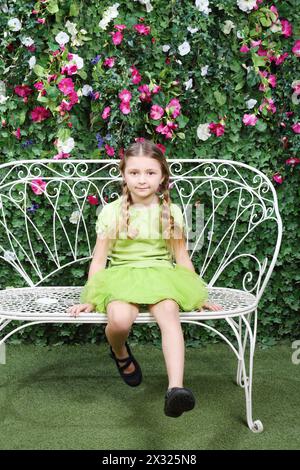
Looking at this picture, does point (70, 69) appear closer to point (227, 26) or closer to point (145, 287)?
point (227, 26)

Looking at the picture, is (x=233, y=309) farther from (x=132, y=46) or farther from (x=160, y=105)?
(x=132, y=46)

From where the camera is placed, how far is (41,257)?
3.56 meters

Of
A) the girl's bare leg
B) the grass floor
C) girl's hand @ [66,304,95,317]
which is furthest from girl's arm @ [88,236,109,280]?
the grass floor

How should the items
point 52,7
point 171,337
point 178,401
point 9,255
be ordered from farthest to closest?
point 9,255 → point 52,7 → point 171,337 → point 178,401

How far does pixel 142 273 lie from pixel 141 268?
0.18 feet

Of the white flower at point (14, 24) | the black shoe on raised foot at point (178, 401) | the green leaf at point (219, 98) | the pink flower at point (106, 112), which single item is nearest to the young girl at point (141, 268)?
the black shoe on raised foot at point (178, 401)

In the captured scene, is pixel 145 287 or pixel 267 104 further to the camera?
pixel 267 104

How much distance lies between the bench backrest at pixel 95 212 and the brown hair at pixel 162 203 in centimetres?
47

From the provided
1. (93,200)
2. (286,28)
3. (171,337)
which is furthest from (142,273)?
(286,28)

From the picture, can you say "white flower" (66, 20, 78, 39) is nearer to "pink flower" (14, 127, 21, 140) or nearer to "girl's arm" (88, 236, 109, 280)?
"pink flower" (14, 127, 21, 140)

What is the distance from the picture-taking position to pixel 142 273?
8.86 feet

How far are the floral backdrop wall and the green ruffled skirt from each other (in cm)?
81

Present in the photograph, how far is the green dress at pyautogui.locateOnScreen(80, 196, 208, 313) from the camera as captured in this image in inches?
102
